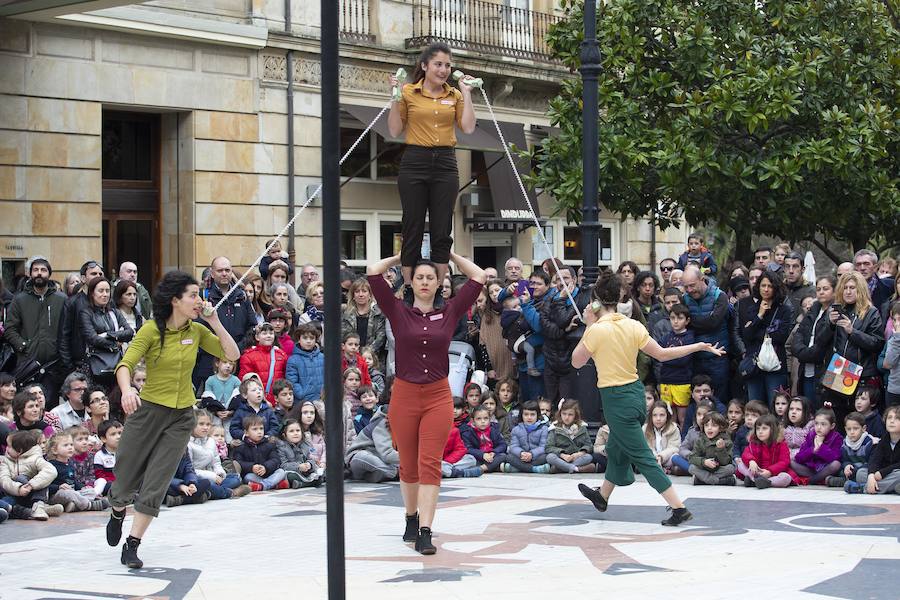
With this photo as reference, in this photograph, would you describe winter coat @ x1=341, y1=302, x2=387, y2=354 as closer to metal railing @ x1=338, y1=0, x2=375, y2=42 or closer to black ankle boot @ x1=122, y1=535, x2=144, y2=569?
black ankle boot @ x1=122, y1=535, x2=144, y2=569

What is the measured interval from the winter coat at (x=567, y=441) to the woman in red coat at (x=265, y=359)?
271 cm

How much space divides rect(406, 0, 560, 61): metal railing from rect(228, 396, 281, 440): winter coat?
12051mm

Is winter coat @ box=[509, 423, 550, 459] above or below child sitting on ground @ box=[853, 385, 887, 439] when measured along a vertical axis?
below

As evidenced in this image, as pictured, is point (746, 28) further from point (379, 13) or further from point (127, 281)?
point (127, 281)

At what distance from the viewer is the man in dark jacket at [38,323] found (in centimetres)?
1355

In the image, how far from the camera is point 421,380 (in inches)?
367

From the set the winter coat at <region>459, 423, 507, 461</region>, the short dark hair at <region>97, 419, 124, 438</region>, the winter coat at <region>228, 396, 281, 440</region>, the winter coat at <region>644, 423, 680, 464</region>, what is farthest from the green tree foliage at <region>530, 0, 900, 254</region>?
the short dark hair at <region>97, 419, 124, 438</region>

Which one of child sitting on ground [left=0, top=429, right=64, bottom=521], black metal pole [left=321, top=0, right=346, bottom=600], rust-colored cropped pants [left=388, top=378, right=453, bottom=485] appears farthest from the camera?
child sitting on ground [left=0, top=429, right=64, bottom=521]

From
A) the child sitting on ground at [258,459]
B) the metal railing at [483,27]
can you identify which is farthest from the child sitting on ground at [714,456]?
the metal railing at [483,27]

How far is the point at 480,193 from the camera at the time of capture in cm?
2614

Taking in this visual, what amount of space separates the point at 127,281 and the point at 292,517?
381cm

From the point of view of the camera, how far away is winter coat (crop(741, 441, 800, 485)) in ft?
40.4

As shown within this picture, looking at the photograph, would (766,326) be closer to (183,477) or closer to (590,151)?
(590,151)

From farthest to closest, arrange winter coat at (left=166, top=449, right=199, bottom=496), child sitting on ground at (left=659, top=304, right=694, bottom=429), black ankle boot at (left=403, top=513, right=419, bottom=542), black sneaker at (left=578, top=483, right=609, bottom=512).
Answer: child sitting on ground at (left=659, top=304, right=694, bottom=429) < winter coat at (left=166, top=449, right=199, bottom=496) < black sneaker at (left=578, top=483, right=609, bottom=512) < black ankle boot at (left=403, top=513, right=419, bottom=542)
